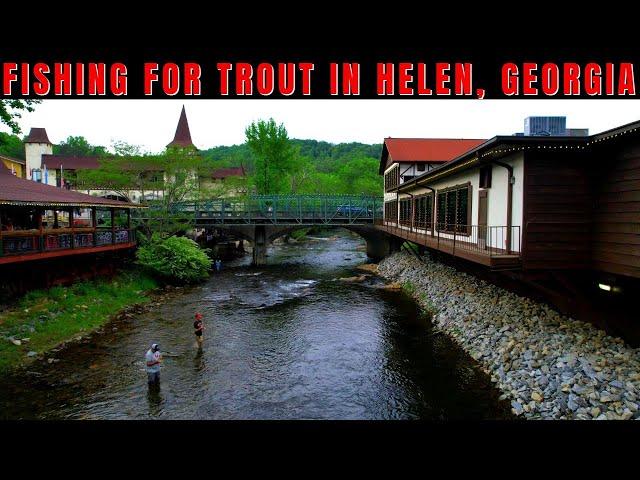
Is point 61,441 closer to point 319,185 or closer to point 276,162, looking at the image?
point 276,162

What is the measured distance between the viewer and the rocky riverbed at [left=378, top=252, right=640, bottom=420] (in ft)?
30.8

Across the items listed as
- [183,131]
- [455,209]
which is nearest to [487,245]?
[455,209]

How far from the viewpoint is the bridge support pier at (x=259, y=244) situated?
39.3m

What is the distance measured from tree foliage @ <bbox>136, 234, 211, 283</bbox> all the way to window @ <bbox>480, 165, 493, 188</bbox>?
65.8ft

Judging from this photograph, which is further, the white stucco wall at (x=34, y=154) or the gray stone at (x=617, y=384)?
the white stucco wall at (x=34, y=154)

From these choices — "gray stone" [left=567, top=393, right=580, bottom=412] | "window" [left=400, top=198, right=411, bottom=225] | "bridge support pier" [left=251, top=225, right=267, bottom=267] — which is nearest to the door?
"gray stone" [left=567, top=393, right=580, bottom=412]

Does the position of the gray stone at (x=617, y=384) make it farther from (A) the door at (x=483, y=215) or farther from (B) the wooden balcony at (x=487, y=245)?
(A) the door at (x=483, y=215)

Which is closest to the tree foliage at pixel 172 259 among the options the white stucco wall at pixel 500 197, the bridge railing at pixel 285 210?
the bridge railing at pixel 285 210

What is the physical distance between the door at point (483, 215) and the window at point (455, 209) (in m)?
0.56

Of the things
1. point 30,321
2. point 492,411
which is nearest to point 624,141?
point 492,411

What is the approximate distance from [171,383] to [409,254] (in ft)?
83.2

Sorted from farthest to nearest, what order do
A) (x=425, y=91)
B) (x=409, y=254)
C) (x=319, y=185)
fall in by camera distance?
(x=319, y=185) → (x=409, y=254) → (x=425, y=91)

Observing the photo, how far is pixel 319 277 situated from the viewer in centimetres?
3170

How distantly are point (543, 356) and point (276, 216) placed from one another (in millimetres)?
30716
